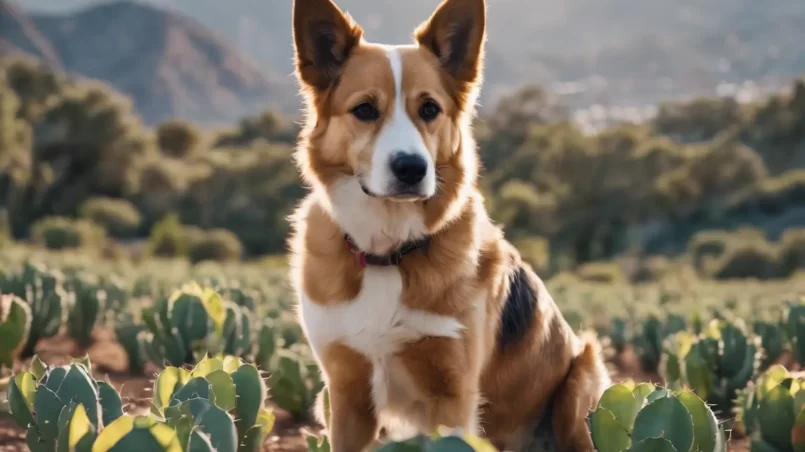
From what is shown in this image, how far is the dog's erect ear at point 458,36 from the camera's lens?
12.2 feet

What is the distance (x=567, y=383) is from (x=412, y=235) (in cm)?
109

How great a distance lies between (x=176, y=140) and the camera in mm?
72375

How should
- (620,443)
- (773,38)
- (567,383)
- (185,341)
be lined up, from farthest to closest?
(773,38), (185,341), (567,383), (620,443)

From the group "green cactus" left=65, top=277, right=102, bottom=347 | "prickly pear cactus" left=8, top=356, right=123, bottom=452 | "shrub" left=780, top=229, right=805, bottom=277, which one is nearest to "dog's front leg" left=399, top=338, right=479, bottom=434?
"prickly pear cactus" left=8, top=356, right=123, bottom=452

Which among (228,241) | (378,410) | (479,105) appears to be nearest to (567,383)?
(378,410)

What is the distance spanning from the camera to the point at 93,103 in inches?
2101

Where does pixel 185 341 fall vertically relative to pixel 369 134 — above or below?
below

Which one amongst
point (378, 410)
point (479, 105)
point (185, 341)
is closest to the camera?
point (378, 410)

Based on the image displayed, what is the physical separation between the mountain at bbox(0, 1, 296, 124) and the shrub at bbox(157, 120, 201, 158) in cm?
9165

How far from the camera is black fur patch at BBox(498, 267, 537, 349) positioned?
360 cm

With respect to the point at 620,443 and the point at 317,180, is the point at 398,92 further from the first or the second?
the point at 620,443

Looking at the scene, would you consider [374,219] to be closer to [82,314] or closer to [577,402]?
[577,402]

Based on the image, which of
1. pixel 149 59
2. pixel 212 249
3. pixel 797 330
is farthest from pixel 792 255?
pixel 149 59

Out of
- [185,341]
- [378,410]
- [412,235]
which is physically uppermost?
[412,235]
